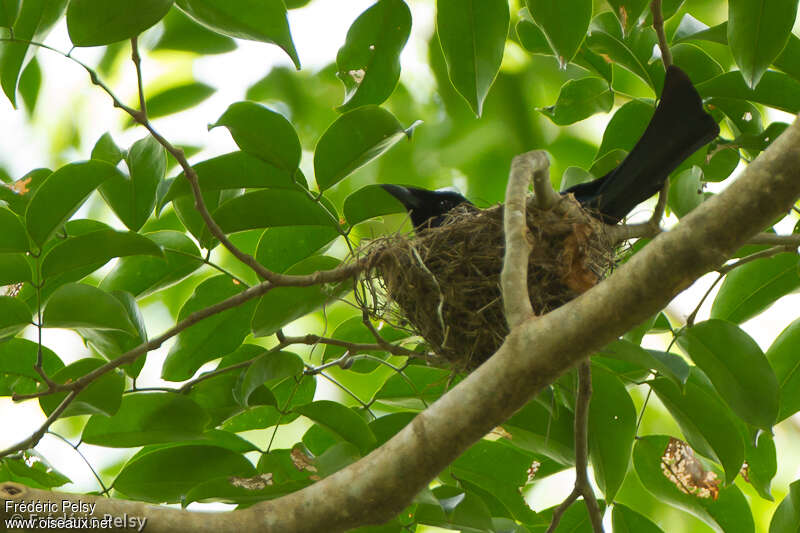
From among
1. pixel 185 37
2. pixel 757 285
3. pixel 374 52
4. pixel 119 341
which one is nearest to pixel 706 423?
pixel 757 285

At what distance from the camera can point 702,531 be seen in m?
3.59

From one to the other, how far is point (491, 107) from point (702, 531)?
89.1 inches

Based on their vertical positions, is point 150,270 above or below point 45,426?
above

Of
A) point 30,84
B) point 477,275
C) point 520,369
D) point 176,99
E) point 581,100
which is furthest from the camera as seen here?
point 176,99

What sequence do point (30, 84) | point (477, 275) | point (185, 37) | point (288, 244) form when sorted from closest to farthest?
point (477, 275), point (288, 244), point (30, 84), point (185, 37)

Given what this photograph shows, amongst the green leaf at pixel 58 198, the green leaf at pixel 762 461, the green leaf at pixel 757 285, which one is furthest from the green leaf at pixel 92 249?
the green leaf at pixel 762 461

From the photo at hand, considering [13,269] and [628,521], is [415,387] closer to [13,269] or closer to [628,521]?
[628,521]

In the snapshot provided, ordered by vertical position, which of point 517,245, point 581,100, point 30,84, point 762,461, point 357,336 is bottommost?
point 762,461

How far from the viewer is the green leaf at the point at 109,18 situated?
1.31 meters

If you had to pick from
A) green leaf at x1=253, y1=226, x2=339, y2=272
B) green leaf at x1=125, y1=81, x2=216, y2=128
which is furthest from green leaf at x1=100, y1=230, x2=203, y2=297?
green leaf at x1=125, y1=81, x2=216, y2=128

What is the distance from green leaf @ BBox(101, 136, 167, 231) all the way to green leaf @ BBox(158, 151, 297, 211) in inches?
2.1

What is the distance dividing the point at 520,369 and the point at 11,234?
3.11ft

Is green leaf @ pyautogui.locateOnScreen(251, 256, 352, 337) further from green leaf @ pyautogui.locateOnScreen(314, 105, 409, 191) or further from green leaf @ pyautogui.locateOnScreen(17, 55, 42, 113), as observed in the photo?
green leaf @ pyautogui.locateOnScreen(17, 55, 42, 113)

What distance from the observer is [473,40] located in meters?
1.45
